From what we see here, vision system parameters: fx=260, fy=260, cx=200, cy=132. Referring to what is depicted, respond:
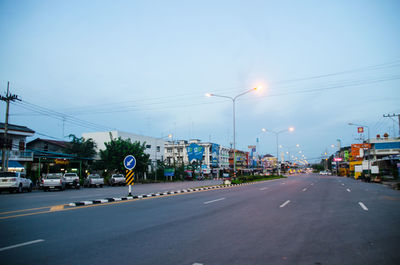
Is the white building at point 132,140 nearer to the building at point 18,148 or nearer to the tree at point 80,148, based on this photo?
the tree at point 80,148

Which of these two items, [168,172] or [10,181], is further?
[168,172]

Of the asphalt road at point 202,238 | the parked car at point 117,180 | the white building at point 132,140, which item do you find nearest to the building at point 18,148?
the parked car at point 117,180

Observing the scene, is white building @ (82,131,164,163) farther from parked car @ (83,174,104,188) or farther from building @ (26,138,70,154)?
parked car @ (83,174,104,188)

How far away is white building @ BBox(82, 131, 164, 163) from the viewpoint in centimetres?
5443

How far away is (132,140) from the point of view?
58.4 metres

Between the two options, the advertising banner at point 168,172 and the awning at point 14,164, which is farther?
the advertising banner at point 168,172

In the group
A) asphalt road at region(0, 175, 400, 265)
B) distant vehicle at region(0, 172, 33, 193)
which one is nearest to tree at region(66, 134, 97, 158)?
distant vehicle at region(0, 172, 33, 193)

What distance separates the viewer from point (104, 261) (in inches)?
189

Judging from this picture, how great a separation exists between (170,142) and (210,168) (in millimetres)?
17437

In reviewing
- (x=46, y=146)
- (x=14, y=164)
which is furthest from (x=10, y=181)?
(x=46, y=146)

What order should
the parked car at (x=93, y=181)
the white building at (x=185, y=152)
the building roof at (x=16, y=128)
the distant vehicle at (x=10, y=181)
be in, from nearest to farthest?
the distant vehicle at (x=10, y=181) → the parked car at (x=93, y=181) → the building roof at (x=16, y=128) → the white building at (x=185, y=152)

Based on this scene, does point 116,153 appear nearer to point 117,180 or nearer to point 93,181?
point 117,180

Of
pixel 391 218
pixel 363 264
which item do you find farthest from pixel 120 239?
pixel 391 218

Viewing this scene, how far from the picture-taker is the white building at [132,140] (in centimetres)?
5443
